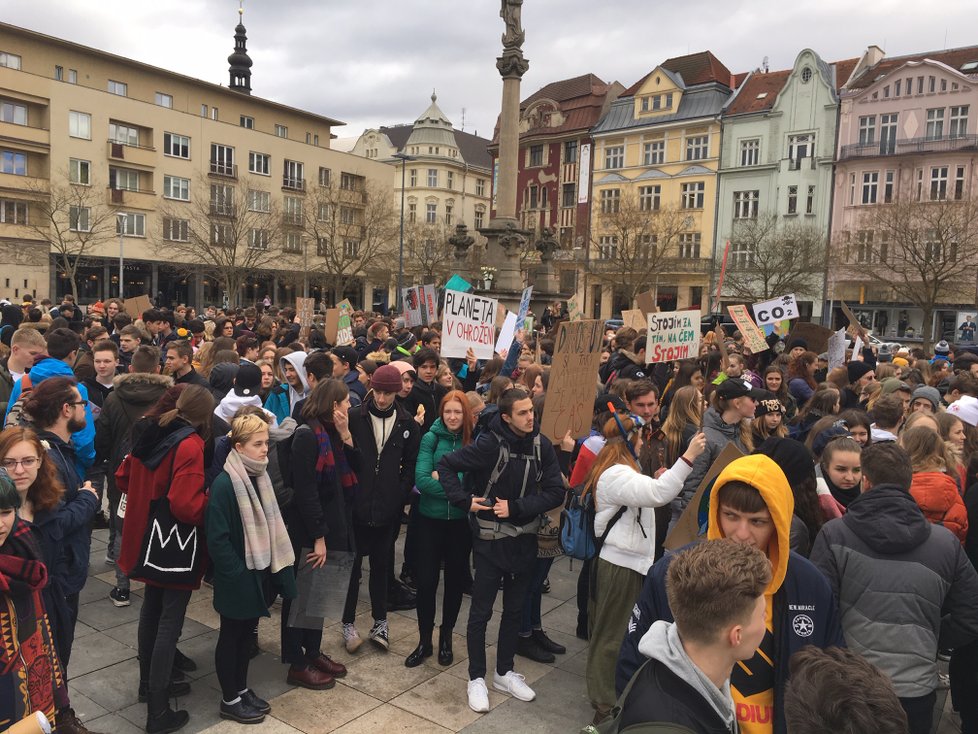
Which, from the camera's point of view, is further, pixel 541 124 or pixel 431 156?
pixel 431 156

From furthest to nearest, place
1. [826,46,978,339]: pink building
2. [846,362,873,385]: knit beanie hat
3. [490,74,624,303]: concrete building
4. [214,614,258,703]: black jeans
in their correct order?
[490,74,624,303]: concrete building, [826,46,978,339]: pink building, [846,362,873,385]: knit beanie hat, [214,614,258,703]: black jeans

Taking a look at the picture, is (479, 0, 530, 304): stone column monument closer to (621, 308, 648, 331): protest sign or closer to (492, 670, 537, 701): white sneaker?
(621, 308, 648, 331): protest sign

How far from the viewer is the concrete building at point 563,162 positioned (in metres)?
61.8

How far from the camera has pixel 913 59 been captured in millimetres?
49438

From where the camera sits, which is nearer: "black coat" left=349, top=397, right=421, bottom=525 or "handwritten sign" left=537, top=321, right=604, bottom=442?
"black coat" left=349, top=397, right=421, bottom=525

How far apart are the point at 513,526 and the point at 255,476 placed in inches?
63.9

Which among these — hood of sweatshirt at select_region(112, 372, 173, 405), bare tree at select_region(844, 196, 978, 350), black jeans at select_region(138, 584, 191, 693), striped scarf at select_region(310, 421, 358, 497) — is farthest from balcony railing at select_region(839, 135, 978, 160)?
black jeans at select_region(138, 584, 191, 693)

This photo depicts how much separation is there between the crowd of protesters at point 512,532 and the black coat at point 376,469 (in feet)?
0.05

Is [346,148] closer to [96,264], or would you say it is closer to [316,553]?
[96,264]

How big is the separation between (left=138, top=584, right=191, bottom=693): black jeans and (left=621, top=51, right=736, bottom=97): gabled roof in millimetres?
58941

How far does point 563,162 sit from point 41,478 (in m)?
63.7

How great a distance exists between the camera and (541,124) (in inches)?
2616

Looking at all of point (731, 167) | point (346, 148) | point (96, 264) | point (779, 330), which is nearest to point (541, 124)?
point (731, 167)

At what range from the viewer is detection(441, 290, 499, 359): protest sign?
896 centimetres
